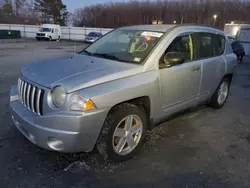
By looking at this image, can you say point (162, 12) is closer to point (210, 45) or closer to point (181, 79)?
point (210, 45)

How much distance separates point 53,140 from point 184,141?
2.04 metres

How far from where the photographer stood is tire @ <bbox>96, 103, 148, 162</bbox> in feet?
8.59

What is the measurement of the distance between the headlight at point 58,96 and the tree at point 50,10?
6409cm

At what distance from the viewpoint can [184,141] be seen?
350 cm

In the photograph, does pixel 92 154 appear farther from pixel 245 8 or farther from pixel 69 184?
pixel 245 8

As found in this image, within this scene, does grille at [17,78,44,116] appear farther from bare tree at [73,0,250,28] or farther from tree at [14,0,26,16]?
tree at [14,0,26,16]

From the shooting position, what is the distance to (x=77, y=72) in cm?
272

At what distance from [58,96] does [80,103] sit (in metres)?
0.27

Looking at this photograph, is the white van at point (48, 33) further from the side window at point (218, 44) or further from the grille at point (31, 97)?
the grille at point (31, 97)

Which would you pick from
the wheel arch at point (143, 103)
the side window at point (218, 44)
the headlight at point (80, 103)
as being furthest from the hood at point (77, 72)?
the side window at point (218, 44)

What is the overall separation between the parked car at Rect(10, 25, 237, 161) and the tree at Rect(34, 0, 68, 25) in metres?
63.2

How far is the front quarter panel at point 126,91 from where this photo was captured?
242 cm

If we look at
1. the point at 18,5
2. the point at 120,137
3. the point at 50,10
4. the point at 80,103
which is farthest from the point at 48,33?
the point at 18,5

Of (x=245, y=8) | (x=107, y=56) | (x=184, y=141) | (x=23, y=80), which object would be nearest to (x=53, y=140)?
(x=23, y=80)
